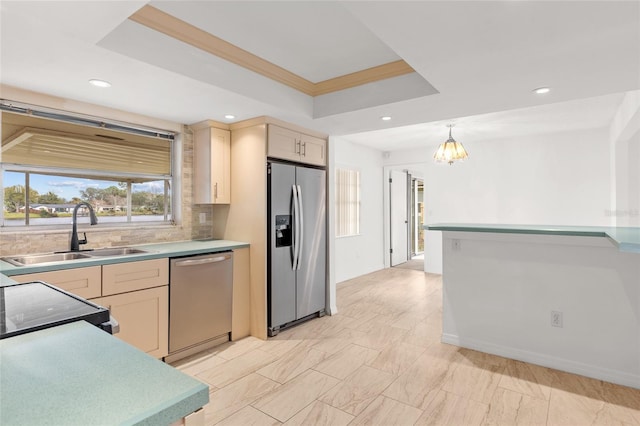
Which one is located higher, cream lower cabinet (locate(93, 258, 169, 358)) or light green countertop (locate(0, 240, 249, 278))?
light green countertop (locate(0, 240, 249, 278))

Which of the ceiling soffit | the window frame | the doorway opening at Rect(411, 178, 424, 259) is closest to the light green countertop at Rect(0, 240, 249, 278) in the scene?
the ceiling soffit

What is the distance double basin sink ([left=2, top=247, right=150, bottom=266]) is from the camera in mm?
2354

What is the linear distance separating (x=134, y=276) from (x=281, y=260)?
1.34m

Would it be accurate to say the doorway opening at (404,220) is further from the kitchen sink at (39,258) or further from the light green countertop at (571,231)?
the kitchen sink at (39,258)

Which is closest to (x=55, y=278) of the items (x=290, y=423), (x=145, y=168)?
(x=145, y=168)

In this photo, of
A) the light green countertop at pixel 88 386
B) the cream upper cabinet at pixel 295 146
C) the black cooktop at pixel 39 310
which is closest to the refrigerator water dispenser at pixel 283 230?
the cream upper cabinet at pixel 295 146

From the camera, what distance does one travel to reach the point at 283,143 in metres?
3.44

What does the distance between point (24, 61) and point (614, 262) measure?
13.3 feet

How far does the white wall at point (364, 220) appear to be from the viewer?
5676 mm

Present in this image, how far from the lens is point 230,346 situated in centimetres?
312

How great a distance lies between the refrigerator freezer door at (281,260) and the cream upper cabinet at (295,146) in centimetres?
14

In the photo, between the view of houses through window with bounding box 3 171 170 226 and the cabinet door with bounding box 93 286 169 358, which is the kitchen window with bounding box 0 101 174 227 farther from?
the cabinet door with bounding box 93 286 169 358

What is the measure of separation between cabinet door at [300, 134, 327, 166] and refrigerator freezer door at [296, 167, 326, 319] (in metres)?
0.12

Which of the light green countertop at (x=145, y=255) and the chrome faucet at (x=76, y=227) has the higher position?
the chrome faucet at (x=76, y=227)
